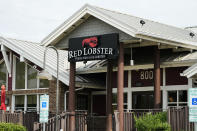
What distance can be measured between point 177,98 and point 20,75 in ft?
34.6

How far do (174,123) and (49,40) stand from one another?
7822 millimetres

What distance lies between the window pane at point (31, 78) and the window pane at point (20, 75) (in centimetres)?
42

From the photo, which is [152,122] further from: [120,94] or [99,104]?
[99,104]

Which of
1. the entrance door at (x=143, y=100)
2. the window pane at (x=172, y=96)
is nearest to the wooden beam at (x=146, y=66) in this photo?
the window pane at (x=172, y=96)

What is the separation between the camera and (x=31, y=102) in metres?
25.8

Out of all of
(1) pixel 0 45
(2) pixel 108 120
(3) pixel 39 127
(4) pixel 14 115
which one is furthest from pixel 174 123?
(1) pixel 0 45

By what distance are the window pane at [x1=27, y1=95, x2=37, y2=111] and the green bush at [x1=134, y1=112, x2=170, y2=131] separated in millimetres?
9292

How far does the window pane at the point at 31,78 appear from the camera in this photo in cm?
2593

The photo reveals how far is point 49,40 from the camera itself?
2141 centimetres

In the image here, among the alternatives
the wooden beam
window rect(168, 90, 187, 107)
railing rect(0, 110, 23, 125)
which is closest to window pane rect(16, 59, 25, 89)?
railing rect(0, 110, 23, 125)

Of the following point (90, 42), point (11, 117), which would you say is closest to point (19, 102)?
point (11, 117)

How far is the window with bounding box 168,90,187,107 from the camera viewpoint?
2061cm

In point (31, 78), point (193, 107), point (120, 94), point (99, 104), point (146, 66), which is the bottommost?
point (99, 104)

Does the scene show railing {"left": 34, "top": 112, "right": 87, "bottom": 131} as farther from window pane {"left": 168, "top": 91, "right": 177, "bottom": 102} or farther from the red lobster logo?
window pane {"left": 168, "top": 91, "right": 177, "bottom": 102}
